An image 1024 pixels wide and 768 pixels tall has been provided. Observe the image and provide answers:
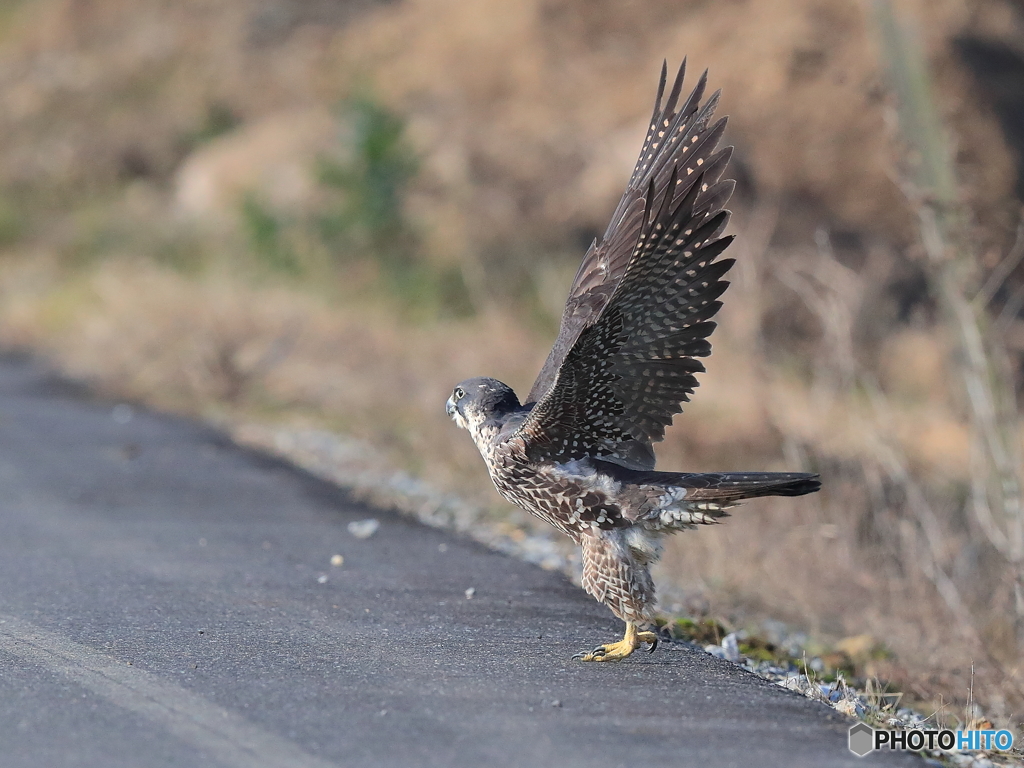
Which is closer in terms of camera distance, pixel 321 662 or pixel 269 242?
pixel 321 662

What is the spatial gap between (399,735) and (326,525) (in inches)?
143

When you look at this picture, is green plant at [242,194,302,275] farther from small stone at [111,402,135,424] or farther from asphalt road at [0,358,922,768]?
asphalt road at [0,358,922,768]

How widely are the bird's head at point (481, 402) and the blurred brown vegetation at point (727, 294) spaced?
5.56 feet

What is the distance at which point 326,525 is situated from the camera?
7.27 metres

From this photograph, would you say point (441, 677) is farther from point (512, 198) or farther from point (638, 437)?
point (512, 198)

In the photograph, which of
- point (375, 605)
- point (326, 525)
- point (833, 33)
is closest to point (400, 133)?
point (833, 33)

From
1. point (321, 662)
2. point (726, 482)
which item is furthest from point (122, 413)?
point (726, 482)

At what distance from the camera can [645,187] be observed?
505 centimetres

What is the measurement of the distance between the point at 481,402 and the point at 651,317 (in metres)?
0.87

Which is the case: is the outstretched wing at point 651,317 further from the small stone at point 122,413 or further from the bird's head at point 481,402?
the small stone at point 122,413

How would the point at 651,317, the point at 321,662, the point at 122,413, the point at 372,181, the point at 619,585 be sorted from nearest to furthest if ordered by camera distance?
1. the point at 321,662
2. the point at 619,585
3. the point at 651,317
4. the point at 122,413
5. the point at 372,181

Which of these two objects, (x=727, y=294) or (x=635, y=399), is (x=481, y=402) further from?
(x=727, y=294)

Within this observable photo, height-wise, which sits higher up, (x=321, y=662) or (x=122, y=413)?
(x=122, y=413)

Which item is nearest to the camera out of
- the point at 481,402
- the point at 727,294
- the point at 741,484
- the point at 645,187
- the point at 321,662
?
the point at 741,484
